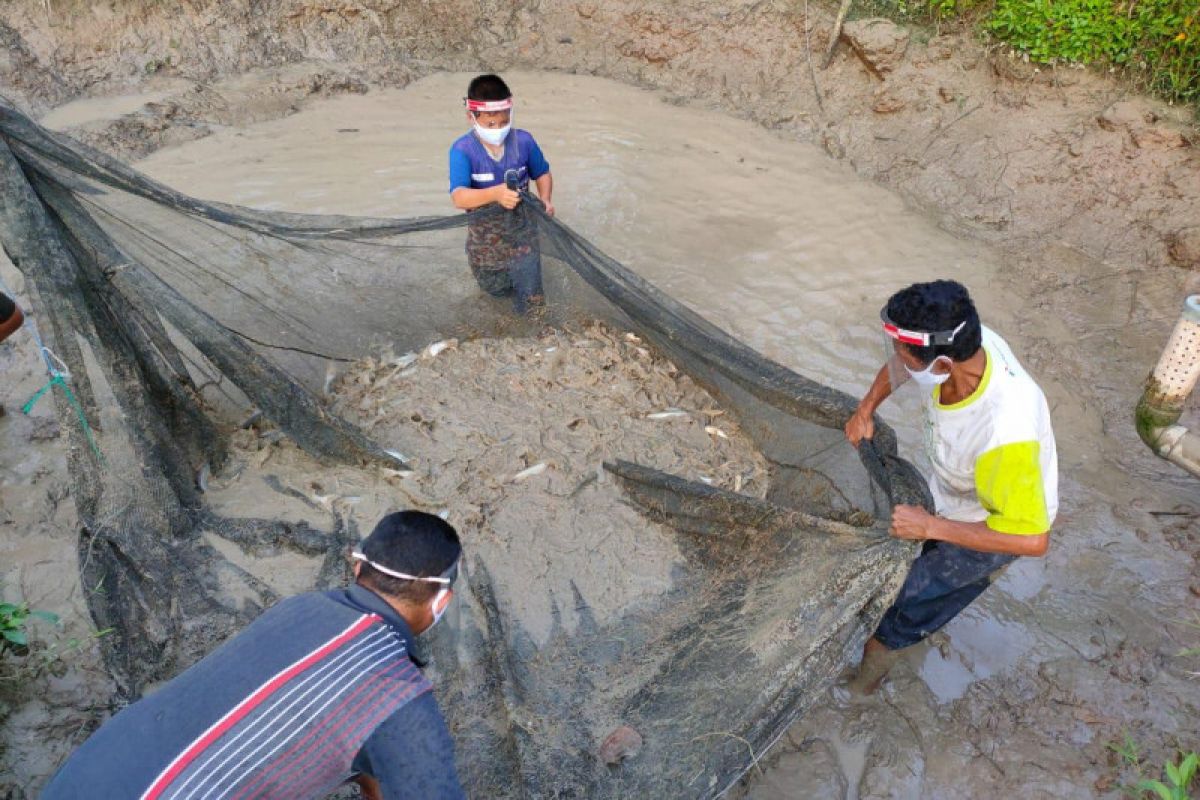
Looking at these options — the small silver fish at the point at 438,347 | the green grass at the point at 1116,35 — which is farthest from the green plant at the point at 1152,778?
the green grass at the point at 1116,35

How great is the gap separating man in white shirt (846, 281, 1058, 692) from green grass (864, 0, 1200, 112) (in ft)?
14.8

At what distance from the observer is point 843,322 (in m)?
5.20

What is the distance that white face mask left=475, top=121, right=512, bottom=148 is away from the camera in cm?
388

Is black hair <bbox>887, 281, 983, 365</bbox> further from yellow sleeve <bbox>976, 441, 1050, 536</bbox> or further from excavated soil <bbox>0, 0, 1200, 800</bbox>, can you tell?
excavated soil <bbox>0, 0, 1200, 800</bbox>

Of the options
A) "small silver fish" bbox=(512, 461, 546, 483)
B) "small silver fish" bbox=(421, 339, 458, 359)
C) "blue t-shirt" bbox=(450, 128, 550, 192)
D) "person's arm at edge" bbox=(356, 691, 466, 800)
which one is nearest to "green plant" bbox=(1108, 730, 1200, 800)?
"person's arm at edge" bbox=(356, 691, 466, 800)

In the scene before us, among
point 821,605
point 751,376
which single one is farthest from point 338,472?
point 821,605

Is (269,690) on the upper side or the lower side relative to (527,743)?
upper

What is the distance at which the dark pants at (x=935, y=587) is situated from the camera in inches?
103

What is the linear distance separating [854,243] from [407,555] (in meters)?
4.81

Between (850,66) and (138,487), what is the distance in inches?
249

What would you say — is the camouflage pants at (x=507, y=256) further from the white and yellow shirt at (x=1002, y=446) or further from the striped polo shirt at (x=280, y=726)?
the striped polo shirt at (x=280, y=726)

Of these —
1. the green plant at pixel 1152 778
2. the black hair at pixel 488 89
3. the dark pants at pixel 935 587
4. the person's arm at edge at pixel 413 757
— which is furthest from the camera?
the black hair at pixel 488 89

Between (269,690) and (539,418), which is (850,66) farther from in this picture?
(269,690)

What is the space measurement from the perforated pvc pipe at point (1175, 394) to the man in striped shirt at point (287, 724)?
311 centimetres
